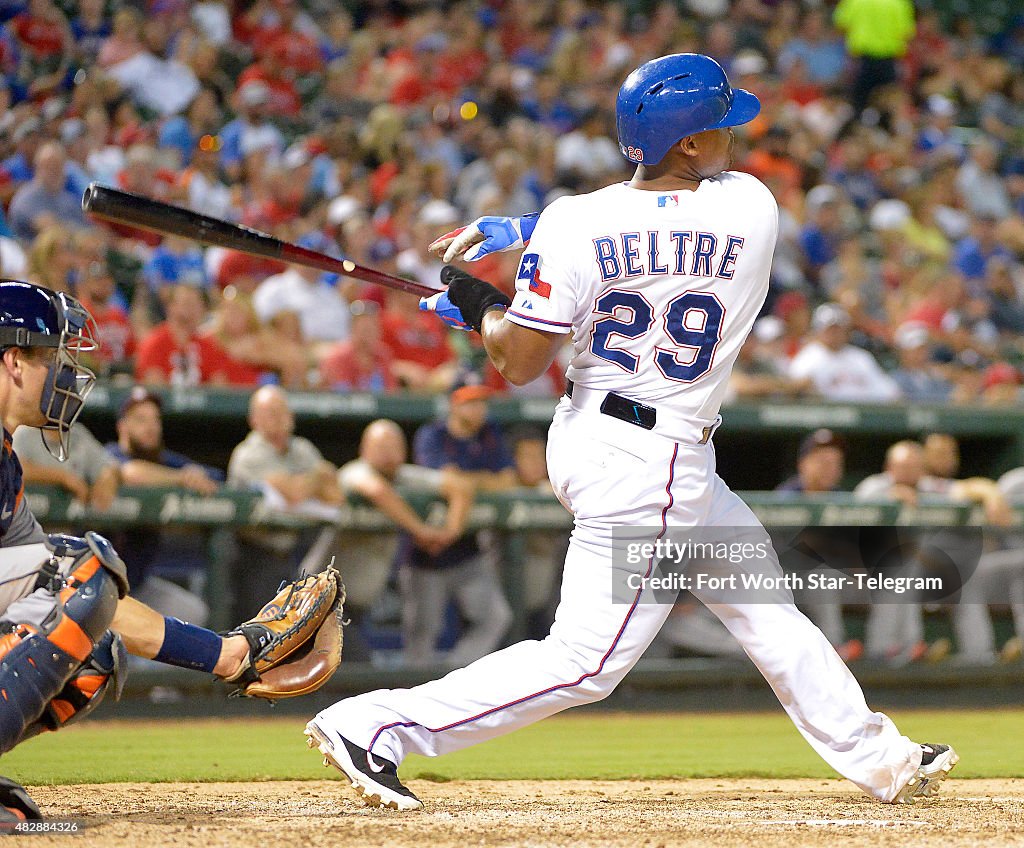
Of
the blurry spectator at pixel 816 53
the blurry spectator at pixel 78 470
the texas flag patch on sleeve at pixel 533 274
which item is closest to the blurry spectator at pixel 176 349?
the blurry spectator at pixel 78 470

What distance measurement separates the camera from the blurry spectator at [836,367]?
29.7 feet

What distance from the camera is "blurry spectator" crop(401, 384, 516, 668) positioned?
7.00 metres

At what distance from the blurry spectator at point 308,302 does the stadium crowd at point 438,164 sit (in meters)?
0.02

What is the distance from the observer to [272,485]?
6.82 meters

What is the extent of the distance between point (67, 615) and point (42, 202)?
5712 millimetres

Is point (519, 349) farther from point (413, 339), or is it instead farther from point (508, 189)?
point (508, 189)

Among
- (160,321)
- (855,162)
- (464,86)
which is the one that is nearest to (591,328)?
(160,321)

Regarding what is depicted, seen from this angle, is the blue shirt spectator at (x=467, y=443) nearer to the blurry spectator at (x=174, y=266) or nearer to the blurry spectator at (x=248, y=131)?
the blurry spectator at (x=174, y=266)

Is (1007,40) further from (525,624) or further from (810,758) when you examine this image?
(810,758)

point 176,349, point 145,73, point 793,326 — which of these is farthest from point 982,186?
point 176,349

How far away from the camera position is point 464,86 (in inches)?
457

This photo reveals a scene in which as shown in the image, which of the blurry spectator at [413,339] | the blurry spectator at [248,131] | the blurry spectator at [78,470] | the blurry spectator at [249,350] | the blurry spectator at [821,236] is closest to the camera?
the blurry spectator at [78,470]

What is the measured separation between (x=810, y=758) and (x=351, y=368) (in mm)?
3680

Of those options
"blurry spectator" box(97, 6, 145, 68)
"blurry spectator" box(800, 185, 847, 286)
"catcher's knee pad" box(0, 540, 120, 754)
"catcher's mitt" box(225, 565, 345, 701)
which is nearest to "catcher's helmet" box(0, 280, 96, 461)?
"catcher's knee pad" box(0, 540, 120, 754)
